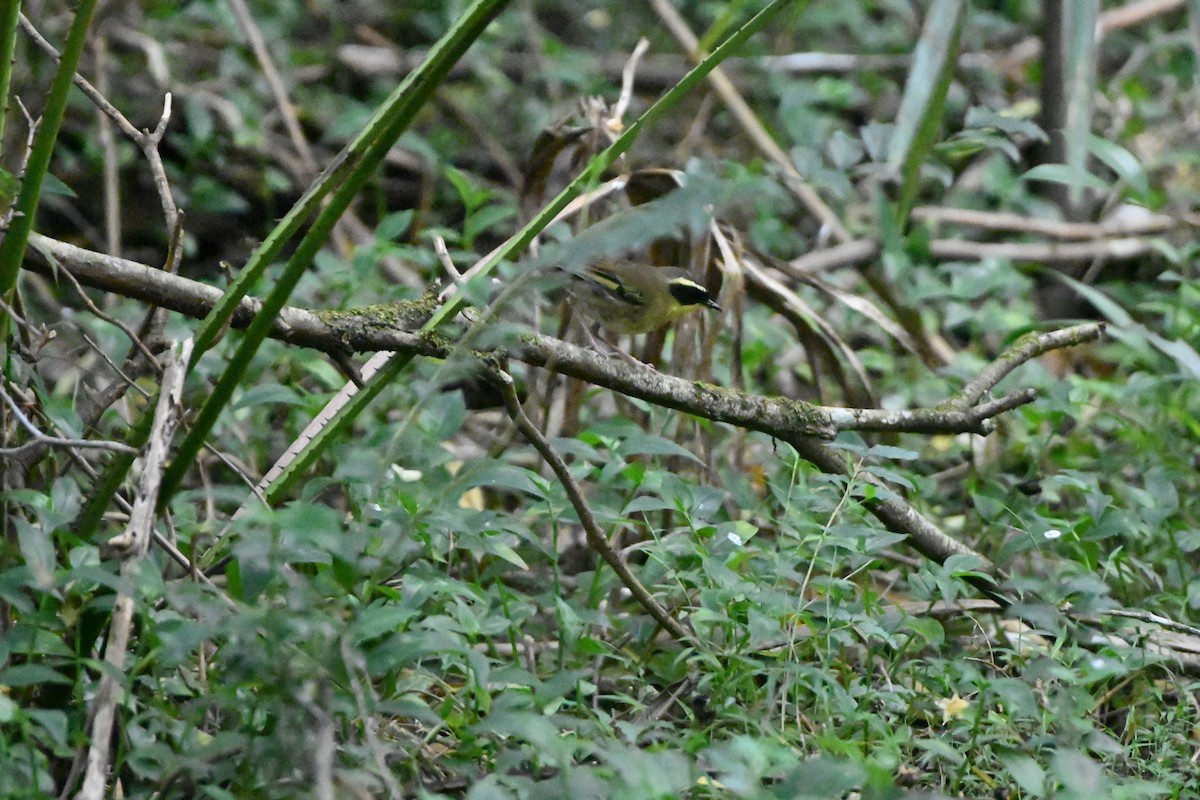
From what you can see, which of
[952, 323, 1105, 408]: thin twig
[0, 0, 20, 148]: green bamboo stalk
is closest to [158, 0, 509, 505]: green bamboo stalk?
[0, 0, 20, 148]: green bamboo stalk

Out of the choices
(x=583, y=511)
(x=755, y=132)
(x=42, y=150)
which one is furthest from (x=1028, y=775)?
(x=755, y=132)

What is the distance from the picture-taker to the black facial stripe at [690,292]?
3.71 meters

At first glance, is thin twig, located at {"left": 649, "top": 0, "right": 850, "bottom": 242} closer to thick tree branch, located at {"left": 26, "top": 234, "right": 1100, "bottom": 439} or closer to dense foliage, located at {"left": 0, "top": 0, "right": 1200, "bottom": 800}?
dense foliage, located at {"left": 0, "top": 0, "right": 1200, "bottom": 800}

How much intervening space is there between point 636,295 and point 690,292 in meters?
0.25

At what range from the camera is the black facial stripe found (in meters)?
3.71

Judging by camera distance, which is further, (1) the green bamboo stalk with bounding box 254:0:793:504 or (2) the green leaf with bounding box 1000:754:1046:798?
(1) the green bamboo stalk with bounding box 254:0:793:504

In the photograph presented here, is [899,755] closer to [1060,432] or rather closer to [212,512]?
[212,512]

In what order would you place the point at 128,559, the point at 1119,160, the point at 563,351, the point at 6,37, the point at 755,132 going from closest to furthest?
the point at 128,559
the point at 6,37
the point at 563,351
the point at 1119,160
the point at 755,132

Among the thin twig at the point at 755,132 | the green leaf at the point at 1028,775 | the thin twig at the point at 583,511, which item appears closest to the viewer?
the green leaf at the point at 1028,775

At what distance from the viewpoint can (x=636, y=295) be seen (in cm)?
393

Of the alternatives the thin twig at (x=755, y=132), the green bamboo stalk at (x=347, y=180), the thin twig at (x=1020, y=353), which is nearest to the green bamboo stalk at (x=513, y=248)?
the green bamboo stalk at (x=347, y=180)

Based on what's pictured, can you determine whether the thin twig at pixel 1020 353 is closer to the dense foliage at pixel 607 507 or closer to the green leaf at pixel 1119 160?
the dense foliage at pixel 607 507

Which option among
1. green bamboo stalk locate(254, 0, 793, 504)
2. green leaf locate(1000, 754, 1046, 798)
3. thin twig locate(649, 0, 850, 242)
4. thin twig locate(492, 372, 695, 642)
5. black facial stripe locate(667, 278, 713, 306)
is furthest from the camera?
thin twig locate(649, 0, 850, 242)

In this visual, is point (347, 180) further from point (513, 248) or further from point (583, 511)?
point (583, 511)
